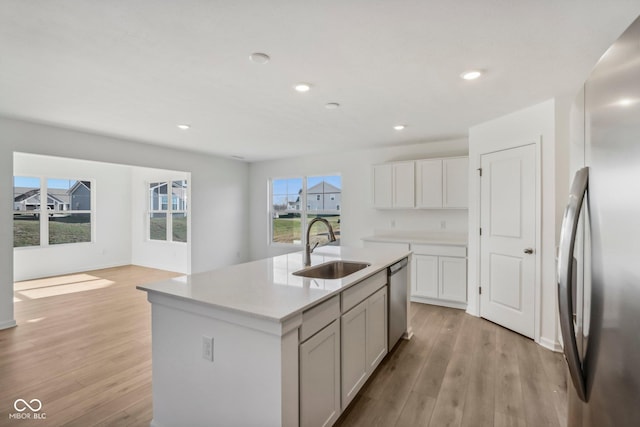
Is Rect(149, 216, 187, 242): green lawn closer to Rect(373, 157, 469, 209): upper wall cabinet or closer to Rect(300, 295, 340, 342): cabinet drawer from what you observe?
Rect(373, 157, 469, 209): upper wall cabinet

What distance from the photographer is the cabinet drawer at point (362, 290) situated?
6.15 feet

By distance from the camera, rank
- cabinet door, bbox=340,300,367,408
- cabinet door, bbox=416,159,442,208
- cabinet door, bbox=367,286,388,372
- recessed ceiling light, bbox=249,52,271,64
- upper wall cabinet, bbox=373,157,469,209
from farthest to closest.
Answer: cabinet door, bbox=416,159,442,208 → upper wall cabinet, bbox=373,157,469,209 → cabinet door, bbox=367,286,388,372 → recessed ceiling light, bbox=249,52,271,64 → cabinet door, bbox=340,300,367,408

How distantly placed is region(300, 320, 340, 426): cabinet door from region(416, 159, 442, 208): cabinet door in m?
3.16

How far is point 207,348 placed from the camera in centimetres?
152

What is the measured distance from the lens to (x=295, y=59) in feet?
6.82

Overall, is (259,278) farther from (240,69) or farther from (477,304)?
(477,304)

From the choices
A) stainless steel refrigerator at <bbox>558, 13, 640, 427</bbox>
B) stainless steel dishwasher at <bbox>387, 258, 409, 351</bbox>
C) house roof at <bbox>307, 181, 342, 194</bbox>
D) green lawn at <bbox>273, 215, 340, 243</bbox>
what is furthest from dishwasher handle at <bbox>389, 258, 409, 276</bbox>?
green lawn at <bbox>273, 215, 340, 243</bbox>

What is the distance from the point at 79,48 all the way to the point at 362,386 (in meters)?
3.04

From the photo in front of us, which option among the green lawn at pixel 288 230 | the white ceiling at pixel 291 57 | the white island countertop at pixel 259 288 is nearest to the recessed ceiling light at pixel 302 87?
the white ceiling at pixel 291 57

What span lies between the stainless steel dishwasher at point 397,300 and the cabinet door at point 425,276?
1.18 m

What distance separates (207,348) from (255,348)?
1.09ft

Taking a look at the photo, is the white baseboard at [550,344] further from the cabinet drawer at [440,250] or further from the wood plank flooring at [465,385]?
the cabinet drawer at [440,250]

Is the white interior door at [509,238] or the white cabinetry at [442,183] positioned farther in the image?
the white cabinetry at [442,183]

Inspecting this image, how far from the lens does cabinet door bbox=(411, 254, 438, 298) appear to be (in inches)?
160
